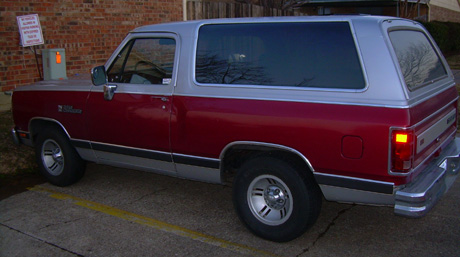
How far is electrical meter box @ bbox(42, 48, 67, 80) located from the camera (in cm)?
938

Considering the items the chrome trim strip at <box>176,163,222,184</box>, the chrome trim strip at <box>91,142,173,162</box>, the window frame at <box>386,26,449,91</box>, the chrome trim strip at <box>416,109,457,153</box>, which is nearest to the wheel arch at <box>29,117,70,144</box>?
the chrome trim strip at <box>91,142,173,162</box>

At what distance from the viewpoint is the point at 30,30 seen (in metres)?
9.05

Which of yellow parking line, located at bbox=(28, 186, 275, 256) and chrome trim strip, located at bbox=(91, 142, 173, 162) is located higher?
chrome trim strip, located at bbox=(91, 142, 173, 162)

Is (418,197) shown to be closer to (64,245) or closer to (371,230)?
(371,230)

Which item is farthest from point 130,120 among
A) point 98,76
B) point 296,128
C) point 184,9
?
point 184,9

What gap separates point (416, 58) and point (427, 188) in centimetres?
130

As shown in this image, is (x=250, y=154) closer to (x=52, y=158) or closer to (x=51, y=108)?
(x=51, y=108)

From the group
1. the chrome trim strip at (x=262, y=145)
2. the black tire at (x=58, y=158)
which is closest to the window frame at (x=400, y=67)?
the chrome trim strip at (x=262, y=145)

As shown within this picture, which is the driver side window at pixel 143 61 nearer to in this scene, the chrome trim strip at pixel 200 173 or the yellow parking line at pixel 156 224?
the chrome trim strip at pixel 200 173

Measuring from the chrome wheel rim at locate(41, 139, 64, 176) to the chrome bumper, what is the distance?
4058 millimetres

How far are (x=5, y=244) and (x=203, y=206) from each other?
1991 millimetres

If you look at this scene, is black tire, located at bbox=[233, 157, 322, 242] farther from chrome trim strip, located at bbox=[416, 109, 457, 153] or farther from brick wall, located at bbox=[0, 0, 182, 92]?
brick wall, located at bbox=[0, 0, 182, 92]

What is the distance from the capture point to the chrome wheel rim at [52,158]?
20.1 feet

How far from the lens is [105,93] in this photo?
5.42m
